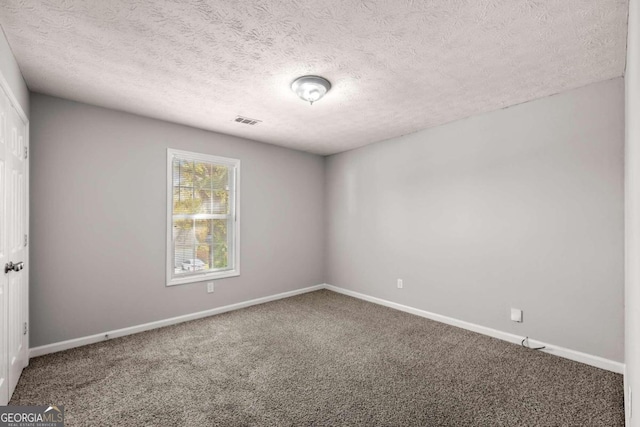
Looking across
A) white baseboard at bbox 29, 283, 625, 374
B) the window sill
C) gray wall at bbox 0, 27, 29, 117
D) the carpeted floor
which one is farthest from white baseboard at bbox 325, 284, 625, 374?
gray wall at bbox 0, 27, 29, 117

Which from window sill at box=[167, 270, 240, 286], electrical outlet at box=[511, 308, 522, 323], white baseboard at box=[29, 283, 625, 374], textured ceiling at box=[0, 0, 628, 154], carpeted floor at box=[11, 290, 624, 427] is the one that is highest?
textured ceiling at box=[0, 0, 628, 154]

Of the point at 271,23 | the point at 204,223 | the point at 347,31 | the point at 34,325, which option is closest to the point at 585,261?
the point at 347,31

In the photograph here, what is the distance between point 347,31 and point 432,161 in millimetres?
2316

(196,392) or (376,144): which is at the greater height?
(376,144)

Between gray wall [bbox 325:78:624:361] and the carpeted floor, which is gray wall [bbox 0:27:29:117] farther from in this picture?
gray wall [bbox 325:78:624:361]

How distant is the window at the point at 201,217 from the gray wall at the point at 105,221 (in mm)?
98

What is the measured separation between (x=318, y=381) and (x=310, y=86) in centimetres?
234

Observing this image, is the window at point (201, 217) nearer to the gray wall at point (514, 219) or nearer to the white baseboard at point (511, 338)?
the gray wall at point (514, 219)

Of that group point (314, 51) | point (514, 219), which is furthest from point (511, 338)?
point (314, 51)

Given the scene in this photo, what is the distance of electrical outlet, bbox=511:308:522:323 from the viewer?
116 inches

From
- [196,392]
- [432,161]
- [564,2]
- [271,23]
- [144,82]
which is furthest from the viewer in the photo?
[432,161]

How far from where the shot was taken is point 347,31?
1847 mm

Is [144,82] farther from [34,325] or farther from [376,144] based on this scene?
[376,144]

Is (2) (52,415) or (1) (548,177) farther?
(1) (548,177)
